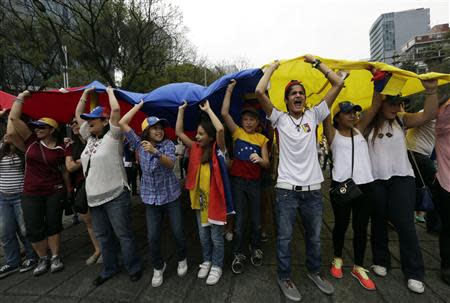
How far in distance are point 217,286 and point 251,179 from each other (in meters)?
1.24

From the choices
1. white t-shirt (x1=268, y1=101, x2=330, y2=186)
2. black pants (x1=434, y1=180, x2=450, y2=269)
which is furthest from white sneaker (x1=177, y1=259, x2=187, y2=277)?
black pants (x1=434, y1=180, x2=450, y2=269)

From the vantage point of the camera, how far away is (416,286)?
2.50 metres

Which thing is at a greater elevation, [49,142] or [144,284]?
[49,142]

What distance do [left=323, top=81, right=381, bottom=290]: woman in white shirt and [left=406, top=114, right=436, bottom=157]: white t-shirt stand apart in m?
0.77

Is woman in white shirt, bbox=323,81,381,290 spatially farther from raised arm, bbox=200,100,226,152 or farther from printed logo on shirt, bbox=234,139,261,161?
raised arm, bbox=200,100,226,152

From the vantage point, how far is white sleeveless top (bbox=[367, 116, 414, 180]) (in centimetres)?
266

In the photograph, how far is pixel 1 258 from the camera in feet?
12.7

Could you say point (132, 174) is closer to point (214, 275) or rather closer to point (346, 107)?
point (214, 275)

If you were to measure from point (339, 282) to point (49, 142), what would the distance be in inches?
156

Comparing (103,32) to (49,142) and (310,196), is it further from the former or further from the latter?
(310,196)

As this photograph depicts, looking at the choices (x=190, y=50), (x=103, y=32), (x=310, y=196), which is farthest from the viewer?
(x=190, y=50)

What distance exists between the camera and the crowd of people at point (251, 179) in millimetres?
2604

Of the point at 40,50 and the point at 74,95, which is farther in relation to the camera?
the point at 40,50

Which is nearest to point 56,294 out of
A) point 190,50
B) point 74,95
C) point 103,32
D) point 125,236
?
point 125,236
